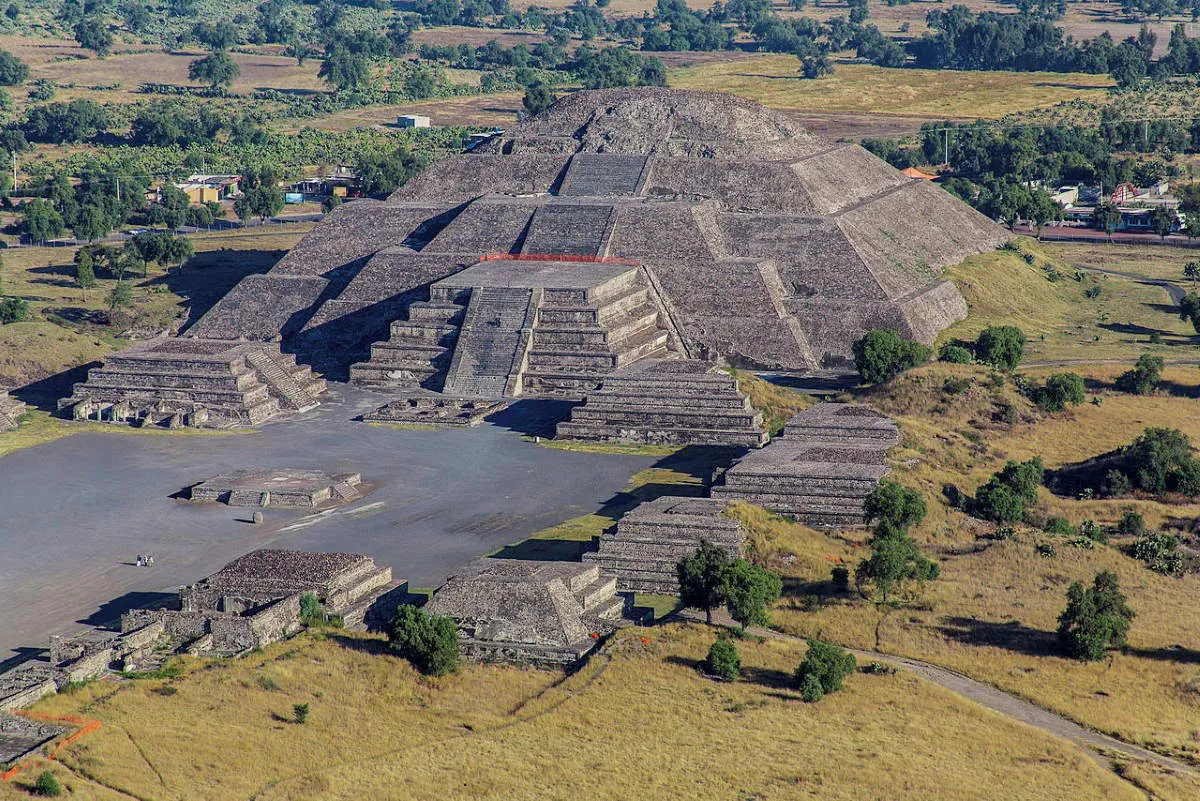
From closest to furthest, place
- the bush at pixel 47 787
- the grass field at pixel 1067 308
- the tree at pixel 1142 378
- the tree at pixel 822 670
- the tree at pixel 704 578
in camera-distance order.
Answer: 1. the bush at pixel 47 787
2. the tree at pixel 822 670
3. the tree at pixel 704 578
4. the tree at pixel 1142 378
5. the grass field at pixel 1067 308

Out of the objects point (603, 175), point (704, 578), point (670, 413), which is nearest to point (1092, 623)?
point (704, 578)

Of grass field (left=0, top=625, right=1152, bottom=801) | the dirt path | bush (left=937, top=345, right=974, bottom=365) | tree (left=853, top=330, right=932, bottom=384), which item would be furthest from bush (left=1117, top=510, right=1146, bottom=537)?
bush (left=937, top=345, right=974, bottom=365)

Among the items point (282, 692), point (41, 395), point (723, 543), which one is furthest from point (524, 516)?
point (41, 395)

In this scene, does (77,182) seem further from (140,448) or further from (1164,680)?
(1164,680)

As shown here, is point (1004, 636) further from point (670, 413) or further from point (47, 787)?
point (47, 787)

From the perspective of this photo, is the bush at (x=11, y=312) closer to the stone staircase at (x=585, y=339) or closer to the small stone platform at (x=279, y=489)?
the stone staircase at (x=585, y=339)

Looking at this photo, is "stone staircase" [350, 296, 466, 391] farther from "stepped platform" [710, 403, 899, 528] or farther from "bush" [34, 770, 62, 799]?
"bush" [34, 770, 62, 799]

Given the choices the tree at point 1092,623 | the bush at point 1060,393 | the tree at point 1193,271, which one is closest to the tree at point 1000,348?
the bush at point 1060,393
